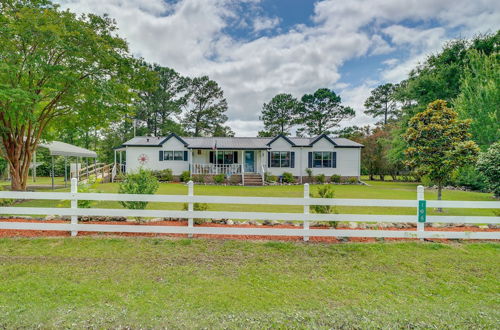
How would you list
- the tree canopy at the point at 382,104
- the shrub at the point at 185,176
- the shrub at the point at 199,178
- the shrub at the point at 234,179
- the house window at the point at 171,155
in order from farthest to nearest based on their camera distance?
the tree canopy at the point at 382,104 → the house window at the point at 171,155 → the shrub at the point at 185,176 → the shrub at the point at 234,179 → the shrub at the point at 199,178

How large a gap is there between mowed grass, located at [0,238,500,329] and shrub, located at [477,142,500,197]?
4.22 metres

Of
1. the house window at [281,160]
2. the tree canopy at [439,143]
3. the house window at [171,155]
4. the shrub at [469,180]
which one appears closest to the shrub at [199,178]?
the house window at [171,155]

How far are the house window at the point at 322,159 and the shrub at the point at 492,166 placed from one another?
1426 cm

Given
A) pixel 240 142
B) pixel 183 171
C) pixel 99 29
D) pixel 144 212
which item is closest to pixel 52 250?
pixel 144 212

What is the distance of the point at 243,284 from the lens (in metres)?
3.32

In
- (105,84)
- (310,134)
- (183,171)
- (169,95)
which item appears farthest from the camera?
(310,134)

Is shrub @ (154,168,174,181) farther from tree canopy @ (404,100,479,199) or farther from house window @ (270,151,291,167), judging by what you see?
tree canopy @ (404,100,479,199)

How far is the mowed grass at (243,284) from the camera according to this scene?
8.41 ft

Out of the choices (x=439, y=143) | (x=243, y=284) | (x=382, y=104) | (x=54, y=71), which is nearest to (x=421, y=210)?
(x=243, y=284)

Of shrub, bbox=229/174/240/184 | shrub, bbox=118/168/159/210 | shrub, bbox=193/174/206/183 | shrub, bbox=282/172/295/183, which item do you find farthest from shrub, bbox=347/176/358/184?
shrub, bbox=118/168/159/210

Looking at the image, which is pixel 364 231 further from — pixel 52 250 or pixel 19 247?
pixel 19 247

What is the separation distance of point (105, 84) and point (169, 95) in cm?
2691

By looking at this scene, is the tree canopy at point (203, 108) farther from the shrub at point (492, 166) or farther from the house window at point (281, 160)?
the shrub at point (492, 166)

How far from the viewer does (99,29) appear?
10094 mm
